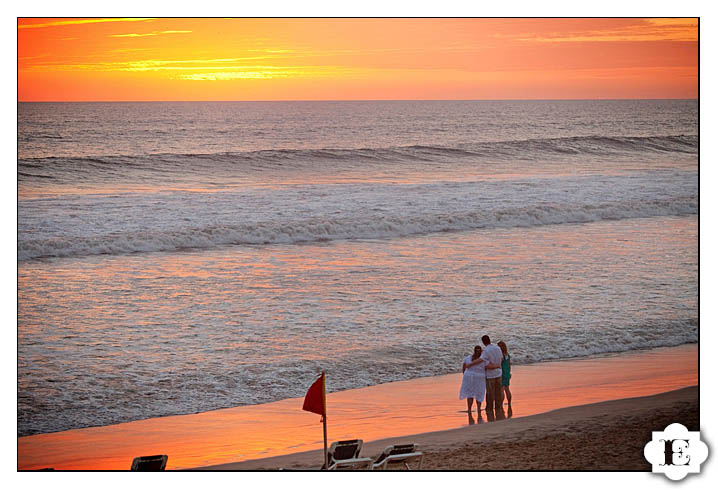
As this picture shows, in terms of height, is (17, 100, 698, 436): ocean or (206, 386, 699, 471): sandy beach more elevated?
(17, 100, 698, 436): ocean

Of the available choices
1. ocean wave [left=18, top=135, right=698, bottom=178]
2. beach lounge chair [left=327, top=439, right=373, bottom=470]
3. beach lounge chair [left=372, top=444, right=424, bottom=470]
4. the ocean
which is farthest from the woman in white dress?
ocean wave [left=18, top=135, right=698, bottom=178]

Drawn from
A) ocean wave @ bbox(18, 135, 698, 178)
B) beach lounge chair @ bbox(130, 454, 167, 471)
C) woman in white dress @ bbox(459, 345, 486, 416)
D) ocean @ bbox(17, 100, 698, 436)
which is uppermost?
ocean wave @ bbox(18, 135, 698, 178)

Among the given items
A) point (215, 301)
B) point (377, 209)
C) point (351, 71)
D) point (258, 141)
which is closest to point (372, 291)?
point (215, 301)

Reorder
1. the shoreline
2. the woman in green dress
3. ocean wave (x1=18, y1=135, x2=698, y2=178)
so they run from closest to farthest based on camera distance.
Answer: the shoreline → the woman in green dress → ocean wave (x1=18, y1=135, x2=698, y2=178)

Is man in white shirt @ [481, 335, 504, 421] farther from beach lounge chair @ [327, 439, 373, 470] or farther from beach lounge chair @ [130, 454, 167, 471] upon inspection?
beach lounge chair @ [130, 454, 167, 471]

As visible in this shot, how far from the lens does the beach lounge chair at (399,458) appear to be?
221 inches

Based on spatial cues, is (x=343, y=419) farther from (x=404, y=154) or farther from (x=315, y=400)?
(x=404, y=154)

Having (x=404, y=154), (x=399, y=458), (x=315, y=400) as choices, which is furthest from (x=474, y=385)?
(x=404, y=154)

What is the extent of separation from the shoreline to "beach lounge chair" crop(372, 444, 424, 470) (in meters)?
0.60

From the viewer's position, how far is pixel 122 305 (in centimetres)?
974

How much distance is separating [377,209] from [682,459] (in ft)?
37.3

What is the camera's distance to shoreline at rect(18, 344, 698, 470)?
20.3 ft

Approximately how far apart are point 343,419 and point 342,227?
28.9 feet
